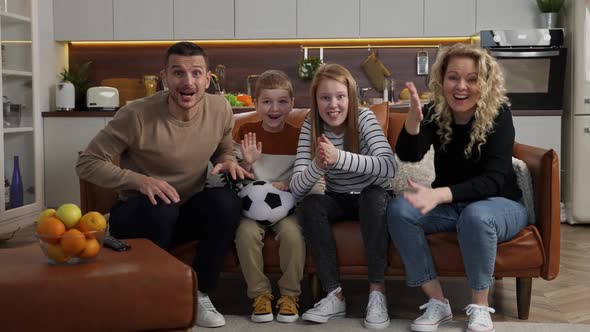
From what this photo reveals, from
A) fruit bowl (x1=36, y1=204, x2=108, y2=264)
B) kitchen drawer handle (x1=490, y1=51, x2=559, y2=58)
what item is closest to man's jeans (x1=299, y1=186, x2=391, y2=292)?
fruit bowl (x1=36, y1=204, x2=108, y2=264)

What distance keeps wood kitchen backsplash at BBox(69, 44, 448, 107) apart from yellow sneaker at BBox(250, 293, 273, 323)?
318 centimetres

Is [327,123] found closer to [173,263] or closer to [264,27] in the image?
[173,263]

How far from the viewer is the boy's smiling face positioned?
121 inches

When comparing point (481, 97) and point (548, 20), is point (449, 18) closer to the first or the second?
point (548, 20)

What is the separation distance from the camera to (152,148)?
2.89 meters

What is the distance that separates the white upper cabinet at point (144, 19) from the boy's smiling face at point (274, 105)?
9.03 ft

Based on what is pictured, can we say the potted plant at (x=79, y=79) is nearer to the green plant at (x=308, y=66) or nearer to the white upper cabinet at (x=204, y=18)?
the white upper cabinet at (x=204, y=18)

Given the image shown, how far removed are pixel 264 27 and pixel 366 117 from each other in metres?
2.80

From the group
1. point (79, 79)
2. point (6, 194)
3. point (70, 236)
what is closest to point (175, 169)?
point (70, 236)

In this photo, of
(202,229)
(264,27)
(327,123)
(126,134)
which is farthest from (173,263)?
(264,27)

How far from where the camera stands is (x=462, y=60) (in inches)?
111

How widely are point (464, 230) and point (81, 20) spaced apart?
3.96 m

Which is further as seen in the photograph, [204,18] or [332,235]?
[204,18]

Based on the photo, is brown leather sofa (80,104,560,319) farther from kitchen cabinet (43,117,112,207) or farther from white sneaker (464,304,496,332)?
kitchen cabinet (43,117,112,207)
